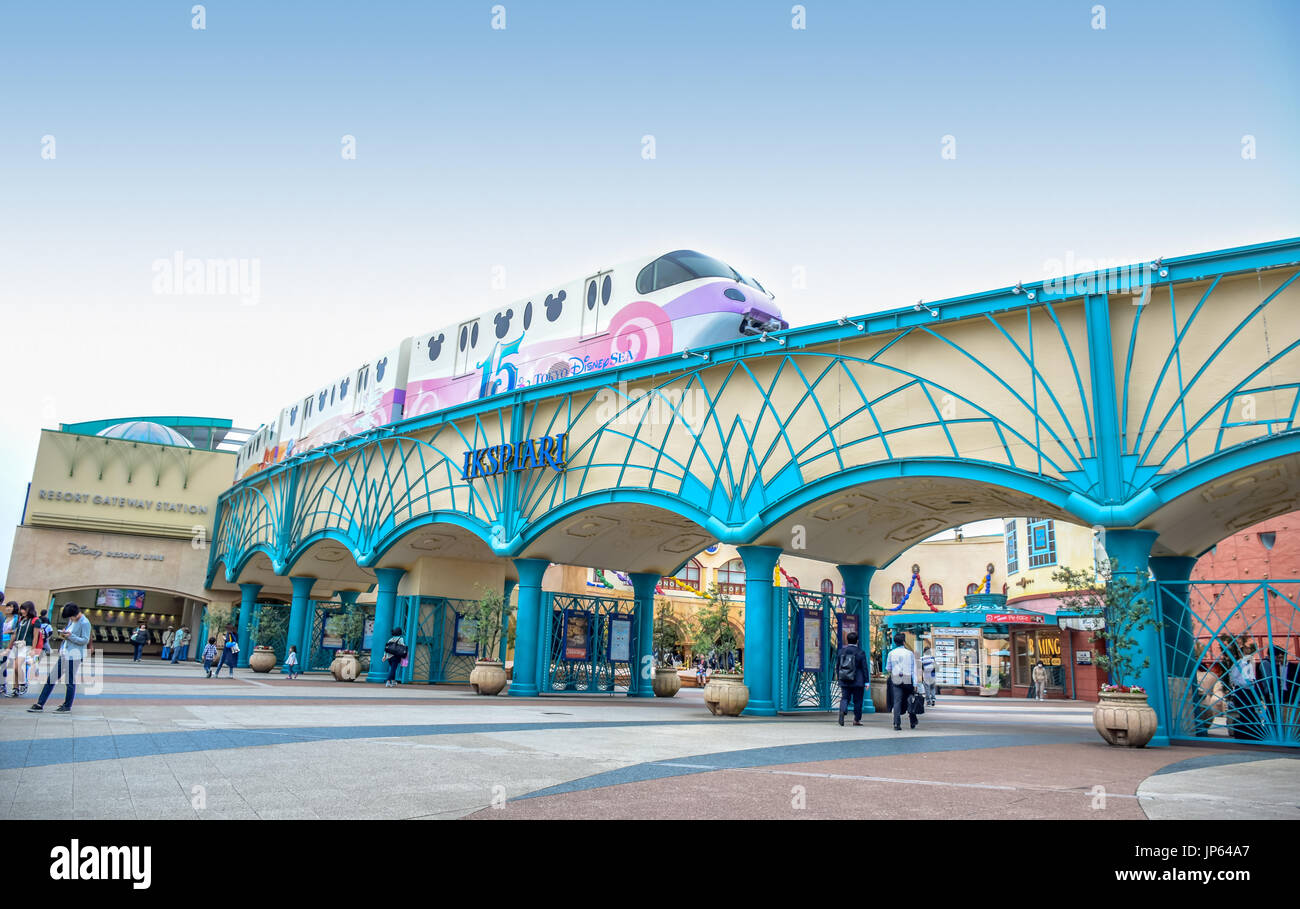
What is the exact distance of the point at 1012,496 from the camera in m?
17.2

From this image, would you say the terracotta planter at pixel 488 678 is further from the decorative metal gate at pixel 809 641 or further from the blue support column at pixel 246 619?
the blue support column at pixel 246 619

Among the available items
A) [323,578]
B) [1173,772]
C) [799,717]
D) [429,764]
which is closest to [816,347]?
[799,717]

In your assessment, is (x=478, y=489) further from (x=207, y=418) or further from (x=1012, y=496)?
(x=207, y=418)

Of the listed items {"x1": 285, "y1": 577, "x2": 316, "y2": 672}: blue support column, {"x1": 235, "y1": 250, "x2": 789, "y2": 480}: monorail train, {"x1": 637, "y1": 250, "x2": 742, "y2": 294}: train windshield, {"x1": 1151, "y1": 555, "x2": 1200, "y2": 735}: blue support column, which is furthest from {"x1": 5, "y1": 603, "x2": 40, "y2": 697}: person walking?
{"x1": 1151, "y1": 555, "x2": 1200, "y2": 735}: blue support column

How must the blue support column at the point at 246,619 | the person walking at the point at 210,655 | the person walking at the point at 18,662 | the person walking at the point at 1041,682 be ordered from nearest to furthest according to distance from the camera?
the person walking at the point at 18,662 < the person walking at the point at 210,655 < the person walking at the point at 1041,682 < the blue support column at the point at 246,619

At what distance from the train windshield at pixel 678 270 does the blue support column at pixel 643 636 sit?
933 cm

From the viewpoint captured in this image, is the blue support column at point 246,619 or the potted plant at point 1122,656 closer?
the potted plant at point 1122,656

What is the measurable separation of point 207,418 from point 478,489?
62143mm

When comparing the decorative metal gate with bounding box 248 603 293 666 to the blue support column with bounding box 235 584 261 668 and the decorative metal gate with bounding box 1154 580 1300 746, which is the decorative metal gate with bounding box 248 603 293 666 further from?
the decorative metal gate with bounding box 1154 580 1300 746

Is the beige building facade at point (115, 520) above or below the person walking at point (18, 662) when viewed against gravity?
above

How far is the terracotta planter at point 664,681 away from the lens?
80.3ft

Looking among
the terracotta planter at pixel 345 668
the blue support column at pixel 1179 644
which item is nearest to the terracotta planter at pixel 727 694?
the blue support column at pixel 1179 644

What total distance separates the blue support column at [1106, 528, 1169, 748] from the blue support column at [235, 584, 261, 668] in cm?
3526
